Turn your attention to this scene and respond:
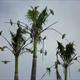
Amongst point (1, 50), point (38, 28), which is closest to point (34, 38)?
point (38, 28)

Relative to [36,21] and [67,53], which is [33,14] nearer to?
[36,21]

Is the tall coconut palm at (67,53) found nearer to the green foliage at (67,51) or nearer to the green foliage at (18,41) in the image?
the green foliage at (67,51)

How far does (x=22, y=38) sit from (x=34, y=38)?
2.41 m

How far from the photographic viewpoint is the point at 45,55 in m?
31.3

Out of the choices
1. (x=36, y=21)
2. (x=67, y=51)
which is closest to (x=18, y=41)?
(x=36, y=21)

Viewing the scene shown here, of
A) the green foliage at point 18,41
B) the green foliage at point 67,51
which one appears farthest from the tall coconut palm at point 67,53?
the green foliage at point 18,41

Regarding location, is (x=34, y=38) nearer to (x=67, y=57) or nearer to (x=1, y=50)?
(x=1, y=50)

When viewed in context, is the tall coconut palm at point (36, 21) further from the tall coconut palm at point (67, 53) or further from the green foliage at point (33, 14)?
the tall coconut palm at point (67, 53)

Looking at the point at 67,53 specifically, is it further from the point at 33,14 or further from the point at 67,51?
the point at 33,14

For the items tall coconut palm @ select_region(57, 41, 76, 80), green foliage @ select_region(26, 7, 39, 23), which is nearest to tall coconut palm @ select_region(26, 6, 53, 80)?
green foliage @ select_region(26, 7, 39, 23)

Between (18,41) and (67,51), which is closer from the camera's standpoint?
(18,41)

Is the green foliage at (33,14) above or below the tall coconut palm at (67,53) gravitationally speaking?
above

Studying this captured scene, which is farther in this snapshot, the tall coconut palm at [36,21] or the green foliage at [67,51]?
the green foliage at [67,51]

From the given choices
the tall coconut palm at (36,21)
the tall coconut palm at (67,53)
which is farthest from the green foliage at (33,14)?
the tall coconut palm at (67,53)
